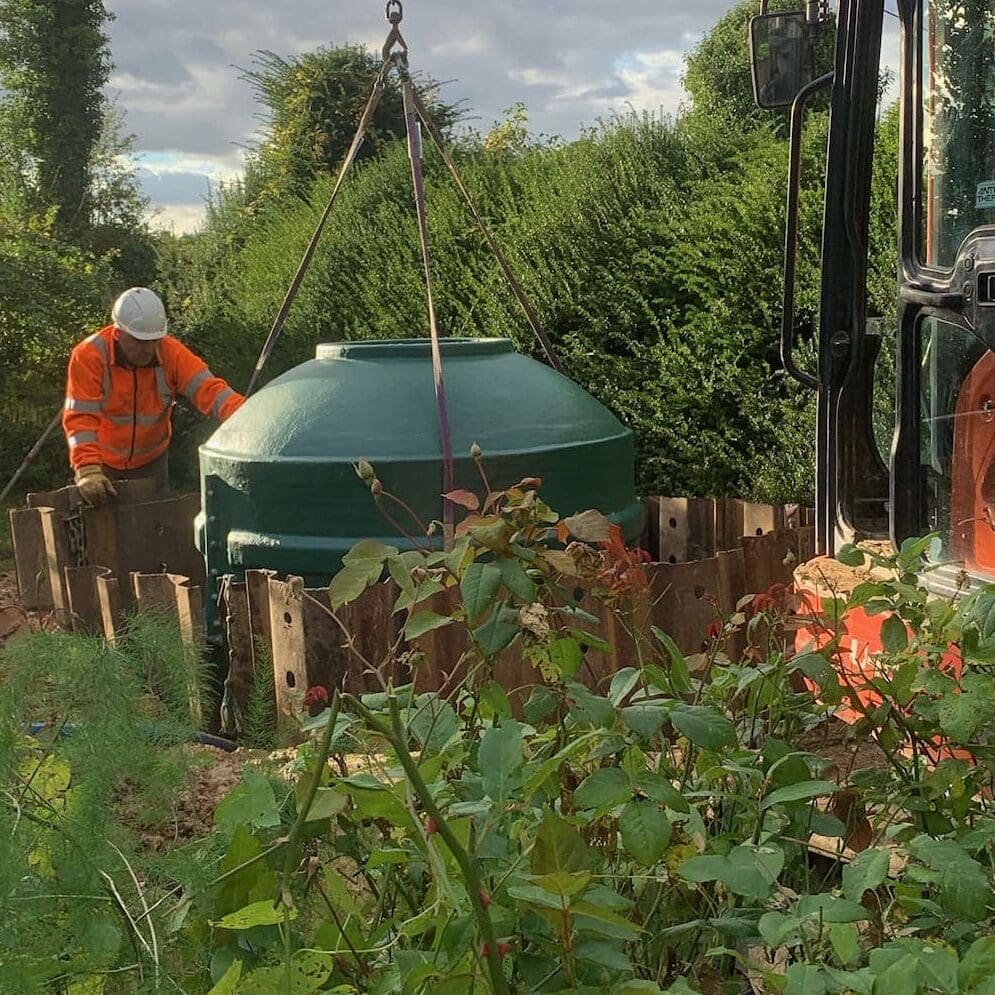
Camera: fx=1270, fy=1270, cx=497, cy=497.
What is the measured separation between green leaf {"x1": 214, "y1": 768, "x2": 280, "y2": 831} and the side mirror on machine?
319 cm

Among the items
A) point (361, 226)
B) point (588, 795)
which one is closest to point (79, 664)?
point (588, 795)

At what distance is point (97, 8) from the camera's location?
21562mm

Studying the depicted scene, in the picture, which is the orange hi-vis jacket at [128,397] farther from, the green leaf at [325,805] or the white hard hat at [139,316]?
the green leaf at [325,805]

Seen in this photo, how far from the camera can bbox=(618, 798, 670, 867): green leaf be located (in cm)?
121

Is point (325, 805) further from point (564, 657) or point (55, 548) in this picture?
point (55, 548)

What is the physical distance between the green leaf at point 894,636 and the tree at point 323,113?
17.6 metres

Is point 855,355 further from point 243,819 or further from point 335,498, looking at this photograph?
point 243,819

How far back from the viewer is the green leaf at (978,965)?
1.02m

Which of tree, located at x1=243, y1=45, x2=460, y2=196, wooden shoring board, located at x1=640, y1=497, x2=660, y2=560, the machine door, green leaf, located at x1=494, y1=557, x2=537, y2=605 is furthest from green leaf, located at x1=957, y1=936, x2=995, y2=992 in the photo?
tree, located at x1=243, y1=45, x2=460, y2=196

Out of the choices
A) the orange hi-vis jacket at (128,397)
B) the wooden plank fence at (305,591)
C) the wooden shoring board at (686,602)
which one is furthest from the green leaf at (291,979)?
the orange hi-vis jacket at (128,397)

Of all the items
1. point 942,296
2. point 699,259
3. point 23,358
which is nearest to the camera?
point 942,296

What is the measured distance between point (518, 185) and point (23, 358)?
21.1ft

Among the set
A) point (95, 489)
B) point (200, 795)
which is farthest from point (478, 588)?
point (95, 489)

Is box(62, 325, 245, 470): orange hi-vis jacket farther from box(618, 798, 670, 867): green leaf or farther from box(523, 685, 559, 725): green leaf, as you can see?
box(618, 798, 670, 867): green leaf
